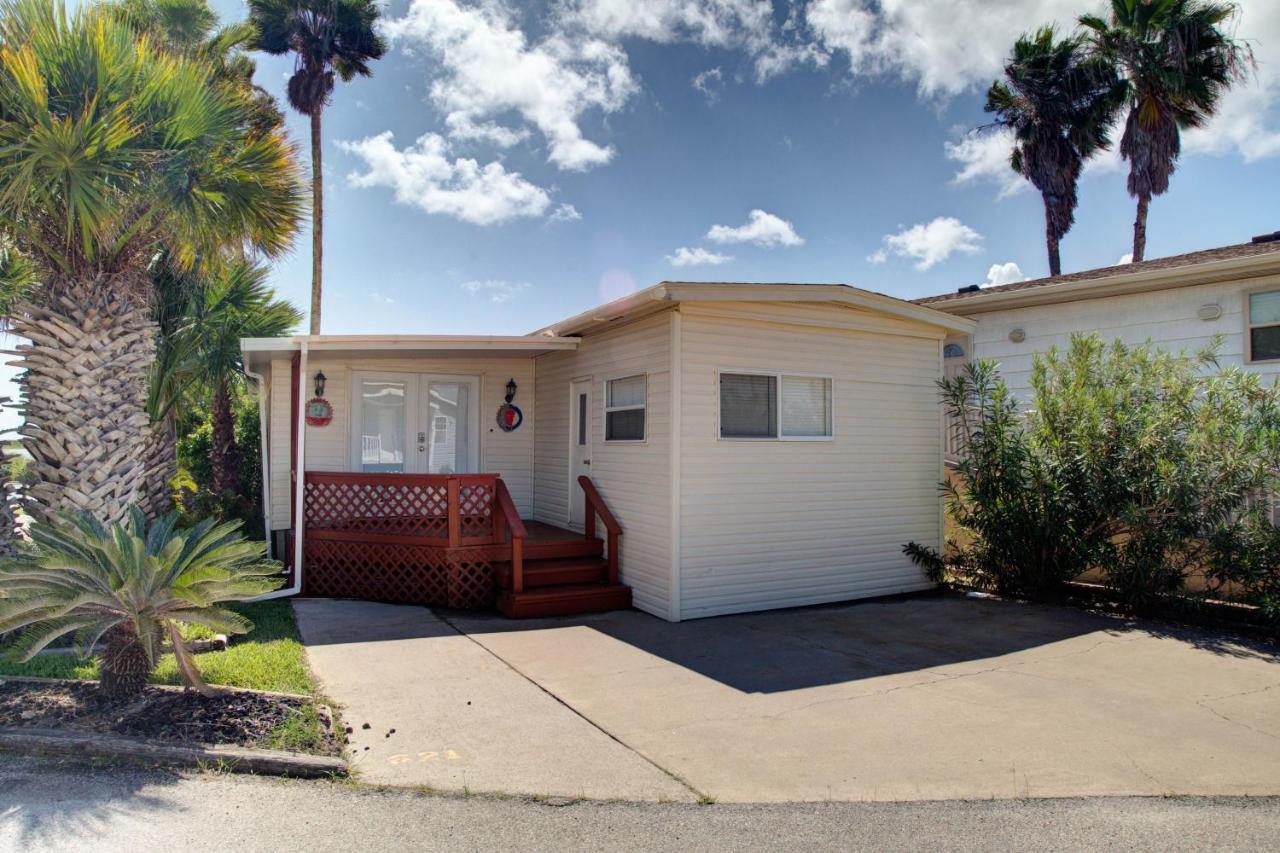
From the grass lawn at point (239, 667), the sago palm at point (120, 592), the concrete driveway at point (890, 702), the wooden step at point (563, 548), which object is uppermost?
the sago palm at point (120, 592)

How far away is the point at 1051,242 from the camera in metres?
20.2

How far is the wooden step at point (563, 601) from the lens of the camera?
7.69 m

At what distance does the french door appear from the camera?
33.4 ft

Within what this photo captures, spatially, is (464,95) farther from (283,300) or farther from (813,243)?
(813,243)

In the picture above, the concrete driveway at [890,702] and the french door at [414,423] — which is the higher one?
the french door at [414,423]

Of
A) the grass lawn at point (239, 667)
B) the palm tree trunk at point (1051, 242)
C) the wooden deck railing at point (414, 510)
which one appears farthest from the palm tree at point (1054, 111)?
the grass lawn at point (239, 667)

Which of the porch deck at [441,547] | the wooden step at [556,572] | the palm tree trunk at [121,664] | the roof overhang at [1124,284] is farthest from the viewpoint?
the roof overhang at [1124,284]

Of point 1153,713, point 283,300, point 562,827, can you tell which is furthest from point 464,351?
point 1153,713

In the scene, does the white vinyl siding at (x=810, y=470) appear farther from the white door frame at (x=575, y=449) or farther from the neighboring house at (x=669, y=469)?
the white door frame at (x=575, y=449)

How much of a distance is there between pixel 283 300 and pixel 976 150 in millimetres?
17832

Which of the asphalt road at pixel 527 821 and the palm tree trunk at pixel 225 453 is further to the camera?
the palm tree trunk at pixel 225 453

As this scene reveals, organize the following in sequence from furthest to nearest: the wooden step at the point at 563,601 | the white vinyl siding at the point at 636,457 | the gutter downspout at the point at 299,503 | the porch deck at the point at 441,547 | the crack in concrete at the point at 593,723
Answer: the gutter downspout at the point at 299,503 < the porch deck at the point at 441,547 < the wooden step at the point at 563,601 < the white vinyl siding at the point at 636,457 < the crack in concrete at the point at 593,723

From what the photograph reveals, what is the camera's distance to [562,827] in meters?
3.28

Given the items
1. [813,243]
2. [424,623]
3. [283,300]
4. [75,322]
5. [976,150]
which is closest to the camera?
[75,322]
